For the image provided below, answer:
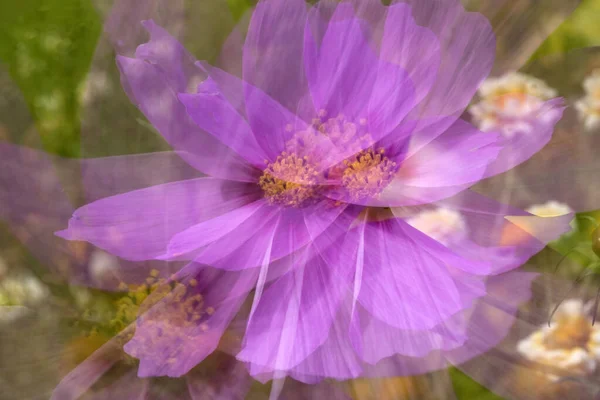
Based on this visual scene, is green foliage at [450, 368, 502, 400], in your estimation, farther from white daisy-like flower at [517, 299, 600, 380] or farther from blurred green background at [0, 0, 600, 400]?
blurred green background at [0, 0, 600, 400]

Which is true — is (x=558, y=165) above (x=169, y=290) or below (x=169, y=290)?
above

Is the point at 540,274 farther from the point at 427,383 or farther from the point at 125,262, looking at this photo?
the point at 125,262

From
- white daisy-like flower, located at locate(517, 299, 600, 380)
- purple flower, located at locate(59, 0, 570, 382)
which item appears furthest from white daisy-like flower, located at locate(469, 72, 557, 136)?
white daisy-like flower, located at locate(517, 299, 600, 380)

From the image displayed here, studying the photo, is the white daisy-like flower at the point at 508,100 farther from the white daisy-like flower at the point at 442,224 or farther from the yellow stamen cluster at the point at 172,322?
the yellow stamen cluster at the point at 172,322

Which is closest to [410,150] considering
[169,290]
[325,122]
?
[325,122]

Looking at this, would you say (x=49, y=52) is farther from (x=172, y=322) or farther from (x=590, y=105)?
(x=590, y=105)

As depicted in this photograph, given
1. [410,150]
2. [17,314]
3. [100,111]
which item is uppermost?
[410,150]
